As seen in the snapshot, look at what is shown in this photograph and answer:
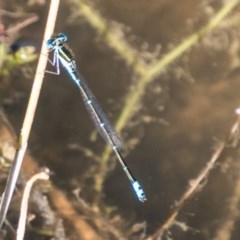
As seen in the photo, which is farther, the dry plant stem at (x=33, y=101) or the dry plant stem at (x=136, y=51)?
the dry plant stem at (x=136, y=51)

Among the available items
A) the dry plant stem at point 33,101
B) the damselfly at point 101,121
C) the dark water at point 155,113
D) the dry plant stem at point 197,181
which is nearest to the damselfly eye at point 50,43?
the dry plant stem at point 33,101

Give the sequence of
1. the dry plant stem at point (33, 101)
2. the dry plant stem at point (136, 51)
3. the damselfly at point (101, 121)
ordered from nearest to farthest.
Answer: the dry plant stem at point (33, 101) < the damselfly at point (101, 121) < the dry plant stem at point (136, 51)

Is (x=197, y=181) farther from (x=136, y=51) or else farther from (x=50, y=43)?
(x=50, y=43)

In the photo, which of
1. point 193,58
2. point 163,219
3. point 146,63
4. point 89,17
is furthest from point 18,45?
point 163,219

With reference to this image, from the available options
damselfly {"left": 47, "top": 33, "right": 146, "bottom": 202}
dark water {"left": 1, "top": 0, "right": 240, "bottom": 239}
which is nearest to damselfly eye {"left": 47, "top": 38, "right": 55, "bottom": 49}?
damselfly {"left": 47, "top": 33, "right": 146, "bottom": 202}

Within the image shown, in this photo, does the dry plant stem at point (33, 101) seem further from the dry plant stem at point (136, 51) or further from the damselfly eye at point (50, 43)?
the dry plant stem at point (136, 51)

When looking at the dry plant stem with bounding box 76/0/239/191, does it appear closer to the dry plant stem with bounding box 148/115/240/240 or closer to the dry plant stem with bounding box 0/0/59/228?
the dry plant stem with bounding box 148/115/240/240

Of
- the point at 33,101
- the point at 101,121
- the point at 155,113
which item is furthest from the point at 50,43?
the point at 155,113
